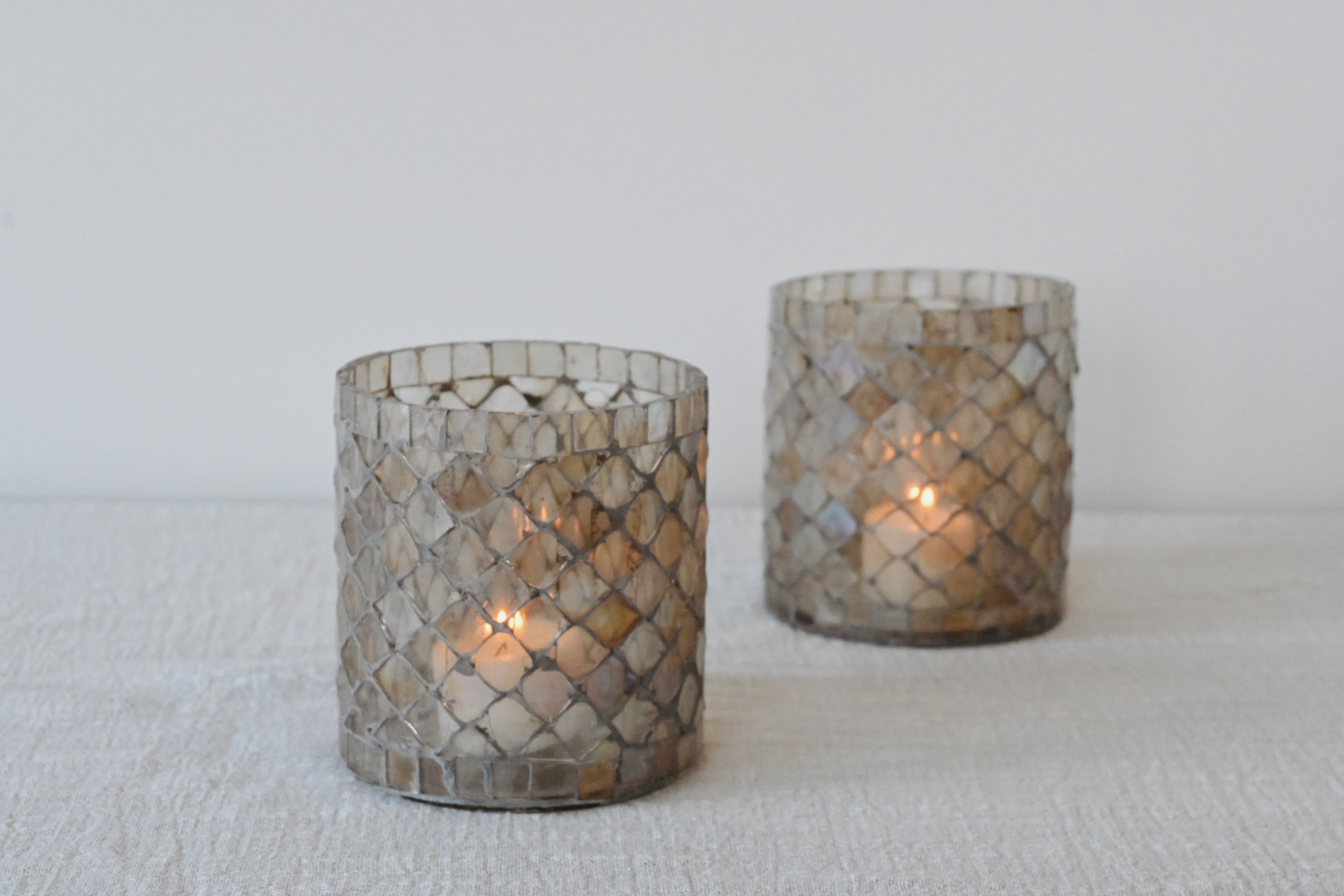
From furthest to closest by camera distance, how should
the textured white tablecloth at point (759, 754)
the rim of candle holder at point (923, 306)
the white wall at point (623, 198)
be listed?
the white wall at point (623, 198)
the rim of candle holder at point (923, 306)
the textured white tablecloth at point (759, 754)

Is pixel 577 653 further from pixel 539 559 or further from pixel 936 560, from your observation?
pixel 936 560

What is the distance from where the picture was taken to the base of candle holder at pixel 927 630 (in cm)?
90

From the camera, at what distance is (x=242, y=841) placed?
0.64 metres

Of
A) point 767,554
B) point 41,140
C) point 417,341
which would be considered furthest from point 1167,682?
point 41,140

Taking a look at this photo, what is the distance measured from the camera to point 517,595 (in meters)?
0.65

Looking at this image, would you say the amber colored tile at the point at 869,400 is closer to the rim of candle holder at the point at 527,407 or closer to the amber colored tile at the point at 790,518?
the amber colored tile at the point at 790,518

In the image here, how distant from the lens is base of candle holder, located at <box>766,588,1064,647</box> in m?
0.90

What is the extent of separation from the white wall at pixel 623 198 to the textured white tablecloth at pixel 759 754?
0.18 meters

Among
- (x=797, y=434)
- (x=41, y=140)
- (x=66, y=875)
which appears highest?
(x=41, y=140)

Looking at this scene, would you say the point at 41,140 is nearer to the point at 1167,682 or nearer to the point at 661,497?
the point at 661,497

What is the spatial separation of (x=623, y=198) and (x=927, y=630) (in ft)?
1.39

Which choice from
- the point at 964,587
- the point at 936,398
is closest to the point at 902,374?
the point at 936,398

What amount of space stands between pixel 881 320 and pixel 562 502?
30 centimetres

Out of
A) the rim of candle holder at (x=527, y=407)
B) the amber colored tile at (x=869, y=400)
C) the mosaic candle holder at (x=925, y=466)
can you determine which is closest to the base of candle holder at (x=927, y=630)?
the mosaic candle holder at (x=925, y=466)
